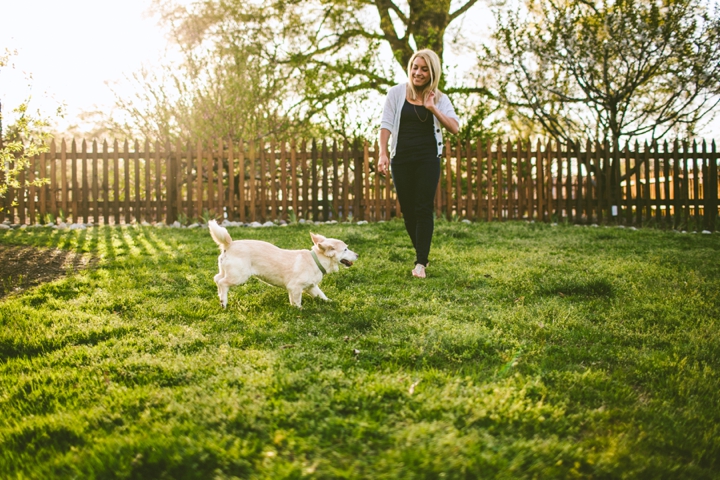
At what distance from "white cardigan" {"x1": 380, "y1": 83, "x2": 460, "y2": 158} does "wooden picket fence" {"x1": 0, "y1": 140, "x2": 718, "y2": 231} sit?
3.99m

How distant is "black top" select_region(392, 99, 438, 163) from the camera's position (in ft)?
14.9

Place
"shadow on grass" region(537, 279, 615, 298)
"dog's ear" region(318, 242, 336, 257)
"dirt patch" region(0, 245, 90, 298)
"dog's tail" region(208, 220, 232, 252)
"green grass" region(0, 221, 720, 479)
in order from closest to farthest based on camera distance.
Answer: "green grass" region(0, 221, 720, 479) < "dog's tail" region(208, 220, 232, 252) < "dog's ear" region(318, 242, 336, 257) < "shadow on grass" region(537, 279, 615, 298) < "dirt patch" region(0, 245, 90, 298)

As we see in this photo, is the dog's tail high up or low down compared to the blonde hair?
down

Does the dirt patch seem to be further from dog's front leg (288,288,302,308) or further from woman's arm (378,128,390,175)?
woman's arm (378,128,390,175)

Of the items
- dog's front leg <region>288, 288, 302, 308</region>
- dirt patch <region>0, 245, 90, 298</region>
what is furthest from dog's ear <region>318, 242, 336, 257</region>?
dirt patch <region>0, 245, 90, 298</region>

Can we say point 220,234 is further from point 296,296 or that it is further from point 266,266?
point 296,296

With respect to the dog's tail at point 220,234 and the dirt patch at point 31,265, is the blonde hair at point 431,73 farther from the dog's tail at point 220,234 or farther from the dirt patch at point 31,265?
the dirt patch at point 31,265

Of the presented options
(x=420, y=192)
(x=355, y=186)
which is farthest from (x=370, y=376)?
(x=355, y=186)

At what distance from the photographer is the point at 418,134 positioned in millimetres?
4559

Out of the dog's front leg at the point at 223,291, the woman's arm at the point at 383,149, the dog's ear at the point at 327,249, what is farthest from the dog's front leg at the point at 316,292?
the woman's arm at the point at 383,149

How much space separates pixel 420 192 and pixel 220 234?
6.33 ft

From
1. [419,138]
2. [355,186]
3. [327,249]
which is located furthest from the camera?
[355,186]

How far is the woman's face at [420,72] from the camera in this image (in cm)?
437

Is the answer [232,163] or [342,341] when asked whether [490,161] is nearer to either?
[232,163]
